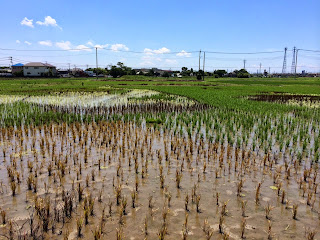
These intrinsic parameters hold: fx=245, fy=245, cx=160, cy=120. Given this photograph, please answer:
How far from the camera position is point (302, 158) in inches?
242

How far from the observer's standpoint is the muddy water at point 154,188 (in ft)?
10.9

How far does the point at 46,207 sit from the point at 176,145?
3.94m

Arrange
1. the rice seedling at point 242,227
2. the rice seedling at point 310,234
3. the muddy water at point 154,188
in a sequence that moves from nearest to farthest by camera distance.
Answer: the rice seedling at point 310,234 → the rice seedling at point 242,227 → the muddy water at point 154,188

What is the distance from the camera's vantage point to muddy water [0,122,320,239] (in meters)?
3.31

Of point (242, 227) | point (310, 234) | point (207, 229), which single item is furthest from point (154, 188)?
point (310, 234)

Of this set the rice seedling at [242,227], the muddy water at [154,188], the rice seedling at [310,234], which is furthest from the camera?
the muddy water at [154,188]

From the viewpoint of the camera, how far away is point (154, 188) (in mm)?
4480

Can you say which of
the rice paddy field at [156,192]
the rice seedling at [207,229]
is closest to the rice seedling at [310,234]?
the rice paddy field at [156,192]

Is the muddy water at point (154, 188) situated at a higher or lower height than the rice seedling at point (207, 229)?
higher

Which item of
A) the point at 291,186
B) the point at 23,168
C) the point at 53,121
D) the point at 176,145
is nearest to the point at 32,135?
the point at 53,121

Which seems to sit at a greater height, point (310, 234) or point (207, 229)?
point (310, 234)

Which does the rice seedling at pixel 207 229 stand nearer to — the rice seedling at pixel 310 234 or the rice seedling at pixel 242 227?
the rice seedling at pixel 242 227

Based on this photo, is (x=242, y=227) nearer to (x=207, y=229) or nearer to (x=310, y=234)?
(x=207, y=229)

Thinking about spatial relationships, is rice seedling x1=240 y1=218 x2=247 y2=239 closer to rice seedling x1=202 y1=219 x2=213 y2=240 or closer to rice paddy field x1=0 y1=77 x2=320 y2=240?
rice paddy field x1=0 y1=77 x2=320 y2=240
